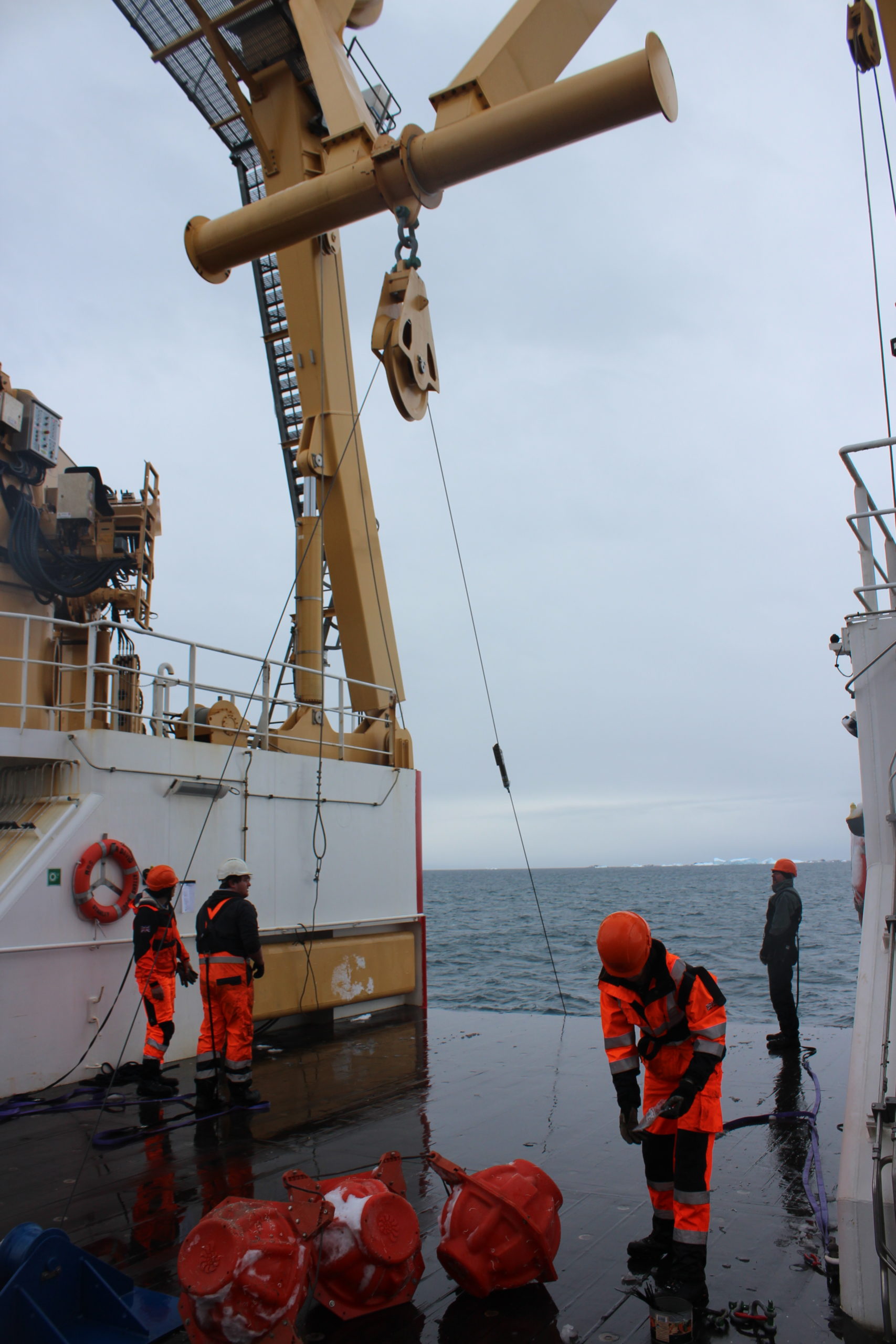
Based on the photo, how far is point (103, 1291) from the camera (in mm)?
3342

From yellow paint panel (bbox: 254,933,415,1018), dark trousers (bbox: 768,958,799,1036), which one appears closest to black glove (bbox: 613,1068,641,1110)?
dark trousers (bbox: 768,958,799,1036)

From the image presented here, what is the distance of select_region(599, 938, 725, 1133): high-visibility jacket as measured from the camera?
13.3ft

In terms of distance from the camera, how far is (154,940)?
7.30 meters

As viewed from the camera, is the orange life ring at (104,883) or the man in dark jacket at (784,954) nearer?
the orange life ring at (104,883)

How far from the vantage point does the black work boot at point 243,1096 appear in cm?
680

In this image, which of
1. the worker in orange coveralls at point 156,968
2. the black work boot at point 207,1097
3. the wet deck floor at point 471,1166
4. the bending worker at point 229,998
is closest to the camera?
the wet deck floor at point 471,1166

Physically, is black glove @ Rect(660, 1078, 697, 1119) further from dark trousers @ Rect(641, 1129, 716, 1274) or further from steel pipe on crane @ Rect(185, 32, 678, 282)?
steel pipe on crane @ Rect(185, 32, 678, 282)

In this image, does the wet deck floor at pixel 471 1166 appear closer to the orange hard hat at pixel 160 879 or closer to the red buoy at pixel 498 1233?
the red buoy at pixel 498 1233

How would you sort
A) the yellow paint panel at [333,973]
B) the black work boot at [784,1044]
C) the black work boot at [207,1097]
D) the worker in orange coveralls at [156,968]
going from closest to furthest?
the black work boot at [207,1097], the worker in orange coveralls at [156,968], the black work boot at [784,1044], the yellow paint panel at [333,973]

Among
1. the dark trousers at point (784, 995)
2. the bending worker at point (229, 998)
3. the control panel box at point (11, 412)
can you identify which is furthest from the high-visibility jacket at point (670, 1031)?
the control panel box at point (11, 412)

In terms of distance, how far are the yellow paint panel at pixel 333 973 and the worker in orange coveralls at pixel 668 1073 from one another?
18.6ft

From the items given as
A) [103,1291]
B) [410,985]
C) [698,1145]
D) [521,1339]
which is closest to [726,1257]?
[698,1145]

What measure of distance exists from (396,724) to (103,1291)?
8994mm

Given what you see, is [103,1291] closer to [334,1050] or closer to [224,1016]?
[224,1016]
